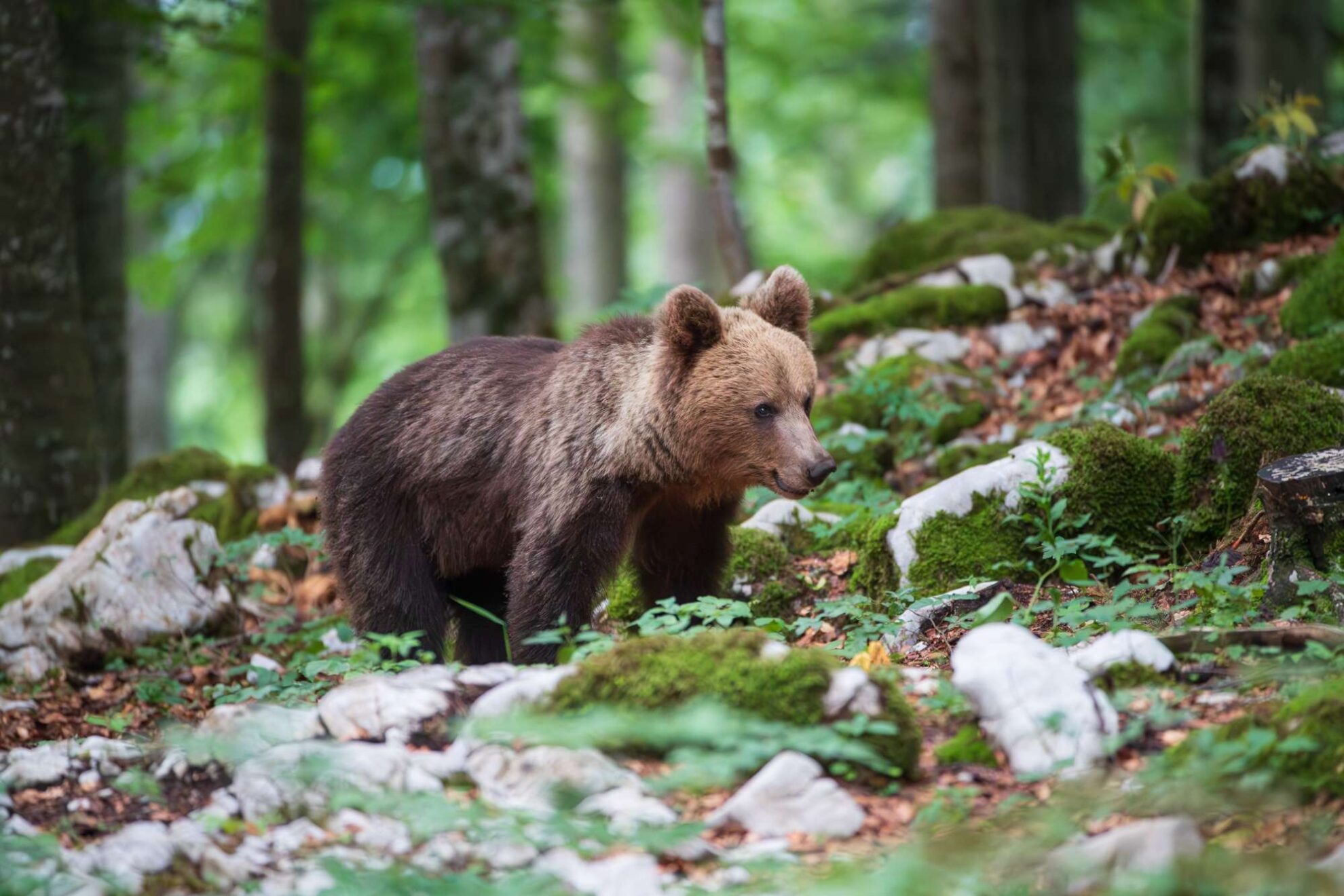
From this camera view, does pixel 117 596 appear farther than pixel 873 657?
Yes

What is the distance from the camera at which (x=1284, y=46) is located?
13992 millimetres

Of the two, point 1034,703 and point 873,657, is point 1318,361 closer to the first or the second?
point 873,657

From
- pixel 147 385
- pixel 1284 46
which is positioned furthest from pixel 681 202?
pixel 1284 46

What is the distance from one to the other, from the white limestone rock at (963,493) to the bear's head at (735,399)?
3.01 ft

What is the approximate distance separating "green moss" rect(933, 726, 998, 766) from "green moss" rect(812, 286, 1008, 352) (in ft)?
21.5

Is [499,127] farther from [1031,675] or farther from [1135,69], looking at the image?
[1135,69]

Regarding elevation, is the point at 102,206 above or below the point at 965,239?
above

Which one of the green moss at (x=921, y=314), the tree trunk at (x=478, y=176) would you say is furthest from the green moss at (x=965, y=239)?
the tree trunk at (x=478, y=176)

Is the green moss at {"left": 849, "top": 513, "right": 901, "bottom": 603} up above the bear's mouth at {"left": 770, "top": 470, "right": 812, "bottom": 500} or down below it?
below

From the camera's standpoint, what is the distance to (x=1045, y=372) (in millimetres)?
10062

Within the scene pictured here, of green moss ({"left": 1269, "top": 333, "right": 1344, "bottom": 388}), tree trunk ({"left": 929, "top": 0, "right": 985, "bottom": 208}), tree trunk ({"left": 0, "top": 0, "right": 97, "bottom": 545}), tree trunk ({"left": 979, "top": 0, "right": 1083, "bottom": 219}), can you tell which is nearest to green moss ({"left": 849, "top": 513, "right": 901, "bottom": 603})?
green moss ({"left": 1269, "top": 333, "right": 1344, "bottom": 388})

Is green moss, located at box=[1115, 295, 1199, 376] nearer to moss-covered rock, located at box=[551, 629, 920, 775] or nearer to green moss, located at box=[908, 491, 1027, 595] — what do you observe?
green moss, located at box=[908, 491, 1027, 595]

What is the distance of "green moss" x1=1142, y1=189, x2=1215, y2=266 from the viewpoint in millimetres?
10383

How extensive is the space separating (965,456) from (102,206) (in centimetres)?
805
